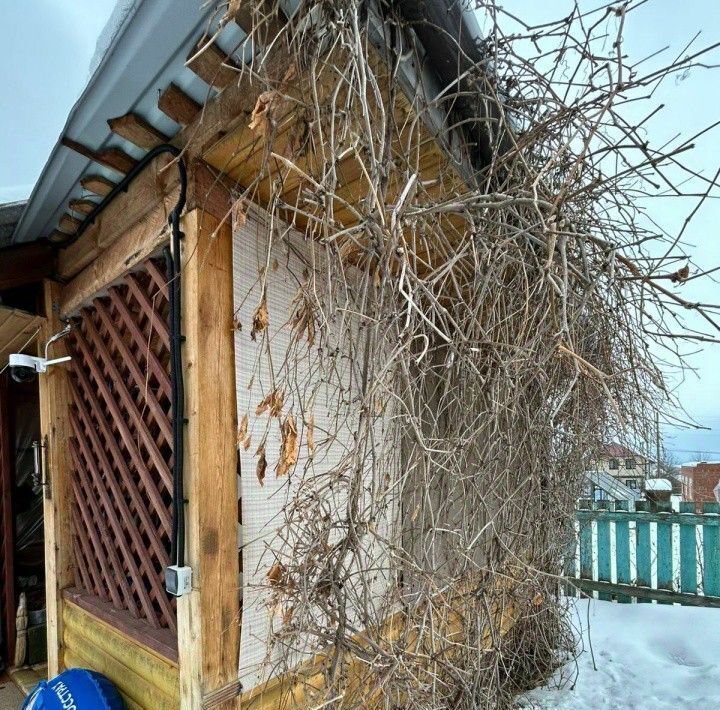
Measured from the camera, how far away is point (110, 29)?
1261 mm

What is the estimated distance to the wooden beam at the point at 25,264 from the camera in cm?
222

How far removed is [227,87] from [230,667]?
1954 millimetres

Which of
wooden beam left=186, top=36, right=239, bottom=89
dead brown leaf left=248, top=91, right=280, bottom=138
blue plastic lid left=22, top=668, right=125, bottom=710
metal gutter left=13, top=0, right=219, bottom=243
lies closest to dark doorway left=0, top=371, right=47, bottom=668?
blue plastic lid left=22, top=668, right=125, bottom=710

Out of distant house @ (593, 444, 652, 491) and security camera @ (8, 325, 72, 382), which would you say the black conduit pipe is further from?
distant house @ (593, 444, 652, 491)

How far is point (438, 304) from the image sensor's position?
1027 millimetres

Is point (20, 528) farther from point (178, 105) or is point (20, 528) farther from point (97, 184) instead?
point (178, 105)

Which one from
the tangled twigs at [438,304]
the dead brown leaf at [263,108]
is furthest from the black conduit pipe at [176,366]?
A: the dead brown leaf at [263,108]

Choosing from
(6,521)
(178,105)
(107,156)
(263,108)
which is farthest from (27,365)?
(263,108)

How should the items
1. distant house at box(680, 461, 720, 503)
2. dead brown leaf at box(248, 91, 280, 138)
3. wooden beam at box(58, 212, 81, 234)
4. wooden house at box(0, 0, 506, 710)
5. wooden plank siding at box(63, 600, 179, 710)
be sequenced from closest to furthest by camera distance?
1. dead brown leaf at box(248, 91, 280, 138)
2. wooden house at box(0, 0, 506, 710)
3. wooden plank siding at box(63, 600, 179, 710)
4. wooden beam at box(58, 212, 81, 234)
5. distant house at box(680, 461, 720, 503)

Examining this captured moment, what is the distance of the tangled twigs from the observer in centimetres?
108

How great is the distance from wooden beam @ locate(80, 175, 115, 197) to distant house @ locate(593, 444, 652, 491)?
2671 mm

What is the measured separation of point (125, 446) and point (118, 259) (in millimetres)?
895

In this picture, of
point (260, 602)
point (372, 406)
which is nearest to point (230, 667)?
point (260, 602)

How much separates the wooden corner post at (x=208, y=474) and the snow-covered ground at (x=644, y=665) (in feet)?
7.07
